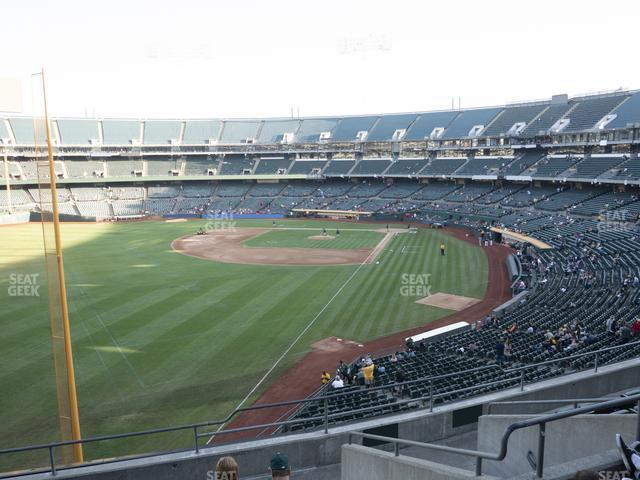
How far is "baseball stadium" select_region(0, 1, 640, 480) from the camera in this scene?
852 cm

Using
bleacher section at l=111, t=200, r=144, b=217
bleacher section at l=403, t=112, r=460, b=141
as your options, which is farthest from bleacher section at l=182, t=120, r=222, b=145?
bleacher section at l=403, t=112, r=460, b=141

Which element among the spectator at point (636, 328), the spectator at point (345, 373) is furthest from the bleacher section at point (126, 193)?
the spectator at point (636, 328)

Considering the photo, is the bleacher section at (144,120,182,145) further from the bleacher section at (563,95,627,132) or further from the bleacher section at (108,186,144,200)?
the bleacher section at (563,95,627,132)

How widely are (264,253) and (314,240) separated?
9.04 meters

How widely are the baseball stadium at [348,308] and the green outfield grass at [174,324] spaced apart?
160 mm

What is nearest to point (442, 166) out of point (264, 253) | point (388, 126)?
point (388, 126)

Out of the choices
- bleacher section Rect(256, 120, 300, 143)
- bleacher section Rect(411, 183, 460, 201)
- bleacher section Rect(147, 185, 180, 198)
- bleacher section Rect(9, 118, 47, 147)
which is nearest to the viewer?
bleacher section Rect(411, 183, 460, 201)

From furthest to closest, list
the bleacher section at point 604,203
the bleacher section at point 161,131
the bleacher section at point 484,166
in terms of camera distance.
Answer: the bleacher section at point 161,131 → the bleacher section at point 484,166 → the bleacher section at point 604,203

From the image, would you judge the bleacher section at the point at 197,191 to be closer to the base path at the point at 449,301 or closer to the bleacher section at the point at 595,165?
the bleacher section at the point at 595,165

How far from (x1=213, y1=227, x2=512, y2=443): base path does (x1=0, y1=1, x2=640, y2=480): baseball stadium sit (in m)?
0.13

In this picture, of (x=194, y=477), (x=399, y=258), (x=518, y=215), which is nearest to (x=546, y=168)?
(x=518, y=215)

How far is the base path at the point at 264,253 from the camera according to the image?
140 feet

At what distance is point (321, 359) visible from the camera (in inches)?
827

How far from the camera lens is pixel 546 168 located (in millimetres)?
63438
